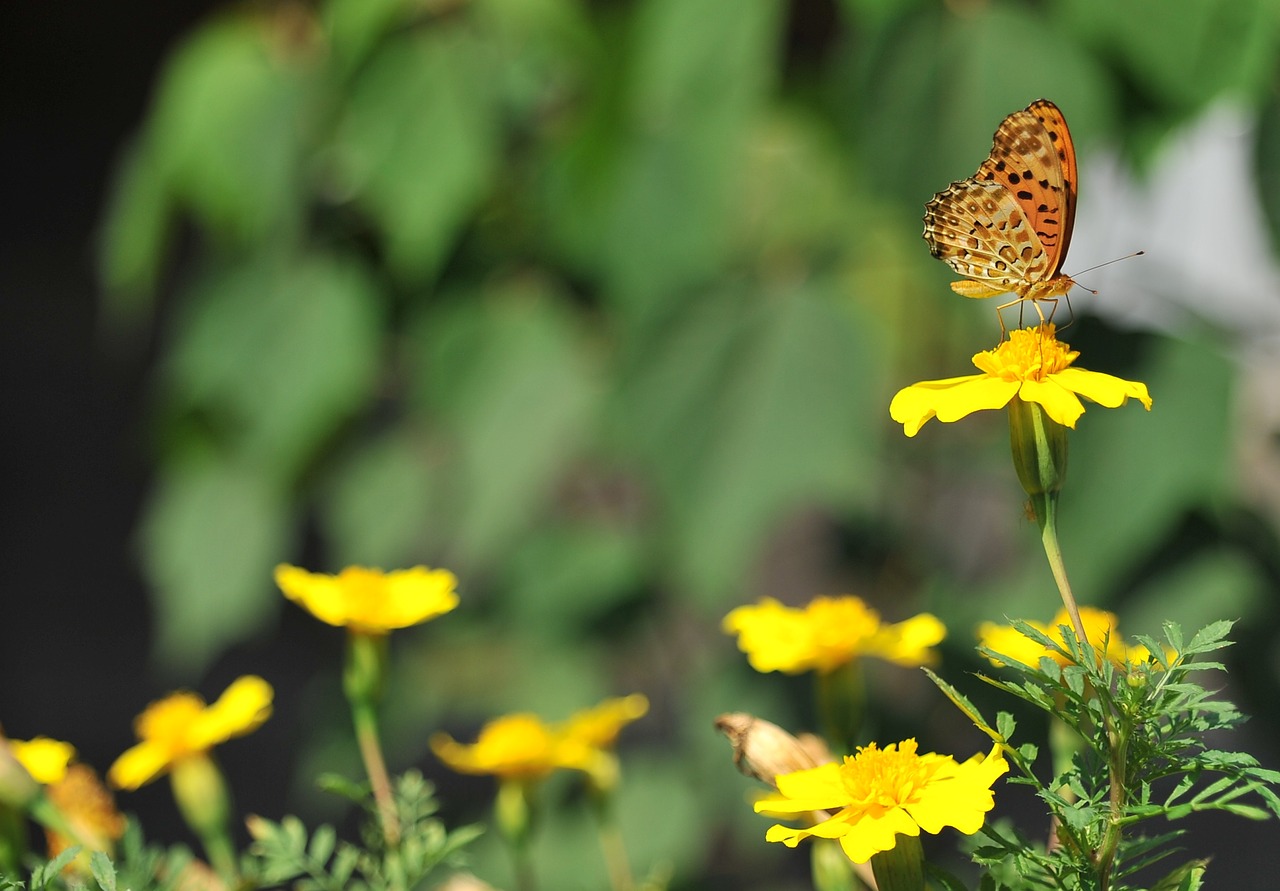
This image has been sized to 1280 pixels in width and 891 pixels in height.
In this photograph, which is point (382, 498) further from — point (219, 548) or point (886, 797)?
point (886, 797)

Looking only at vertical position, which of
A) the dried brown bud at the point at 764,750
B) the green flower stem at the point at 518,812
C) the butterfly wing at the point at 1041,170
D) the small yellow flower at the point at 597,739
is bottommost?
the green flower stem at the point at 518,812

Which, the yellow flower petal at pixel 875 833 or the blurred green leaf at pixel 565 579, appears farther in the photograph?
the blurred green leaf at pixel 565 579

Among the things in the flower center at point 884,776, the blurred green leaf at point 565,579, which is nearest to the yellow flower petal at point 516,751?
the flower center at point 884,776

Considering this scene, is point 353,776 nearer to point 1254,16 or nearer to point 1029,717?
point 1029,717

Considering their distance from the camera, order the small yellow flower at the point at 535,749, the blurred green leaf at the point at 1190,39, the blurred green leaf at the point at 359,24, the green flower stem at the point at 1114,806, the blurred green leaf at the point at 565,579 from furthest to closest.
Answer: the blurred green leaf at the point at 565,579, the blurred green leaf at the point at 359,24, the blurred green leaf at the point at 1190,39, the small yellow flower at the point at 535,749, the green flower stem at the point at 1114,806

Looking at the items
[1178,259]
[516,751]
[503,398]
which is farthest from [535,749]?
[1178,259]

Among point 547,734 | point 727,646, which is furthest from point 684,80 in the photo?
point 547,734

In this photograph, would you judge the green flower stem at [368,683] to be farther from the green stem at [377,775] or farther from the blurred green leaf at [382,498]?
the blurred green leaf at [382,498]
